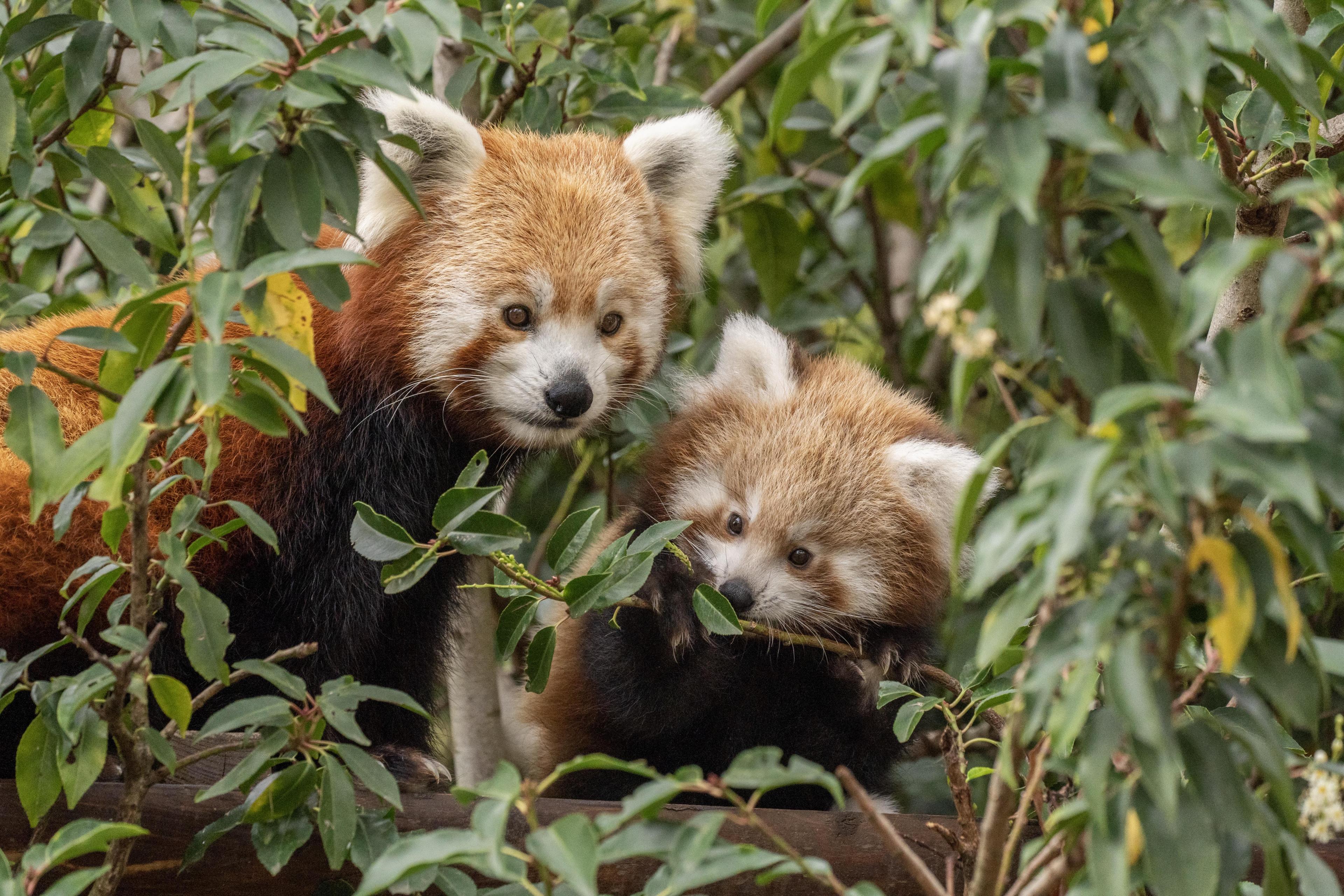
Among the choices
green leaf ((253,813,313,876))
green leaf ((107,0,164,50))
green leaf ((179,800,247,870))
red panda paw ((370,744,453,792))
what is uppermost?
green leaf ((107,0,164,50))

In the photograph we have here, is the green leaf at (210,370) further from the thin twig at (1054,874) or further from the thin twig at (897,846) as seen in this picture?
the thin twig at (1054,874)

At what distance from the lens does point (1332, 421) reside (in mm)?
1218

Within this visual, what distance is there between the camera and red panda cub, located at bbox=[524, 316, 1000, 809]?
9.55ft

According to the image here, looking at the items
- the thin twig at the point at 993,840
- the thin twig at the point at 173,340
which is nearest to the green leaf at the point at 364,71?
the thin twig at the point at 173,340

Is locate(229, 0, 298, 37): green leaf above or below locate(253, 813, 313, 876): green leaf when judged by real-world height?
above

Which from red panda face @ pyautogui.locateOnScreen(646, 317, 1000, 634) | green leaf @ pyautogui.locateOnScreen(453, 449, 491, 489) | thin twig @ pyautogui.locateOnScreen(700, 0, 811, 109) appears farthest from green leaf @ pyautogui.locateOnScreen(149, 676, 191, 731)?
thin twig @ pyautogui.locateOnScreen(700, 0, 811, 109)

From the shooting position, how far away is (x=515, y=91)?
343 cm

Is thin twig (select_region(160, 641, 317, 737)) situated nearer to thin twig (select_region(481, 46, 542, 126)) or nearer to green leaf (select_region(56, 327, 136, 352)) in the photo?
green leaf (select_region(56, 327, 136, 352))

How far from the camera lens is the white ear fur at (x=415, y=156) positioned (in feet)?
8.74

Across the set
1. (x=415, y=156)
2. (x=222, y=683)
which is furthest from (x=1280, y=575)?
(x=415, y=156)

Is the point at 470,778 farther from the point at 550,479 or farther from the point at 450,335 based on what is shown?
the point at 450,335

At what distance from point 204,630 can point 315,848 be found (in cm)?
63

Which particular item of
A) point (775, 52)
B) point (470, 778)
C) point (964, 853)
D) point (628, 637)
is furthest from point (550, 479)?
point (964, 853)

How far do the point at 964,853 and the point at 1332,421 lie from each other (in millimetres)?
1236
